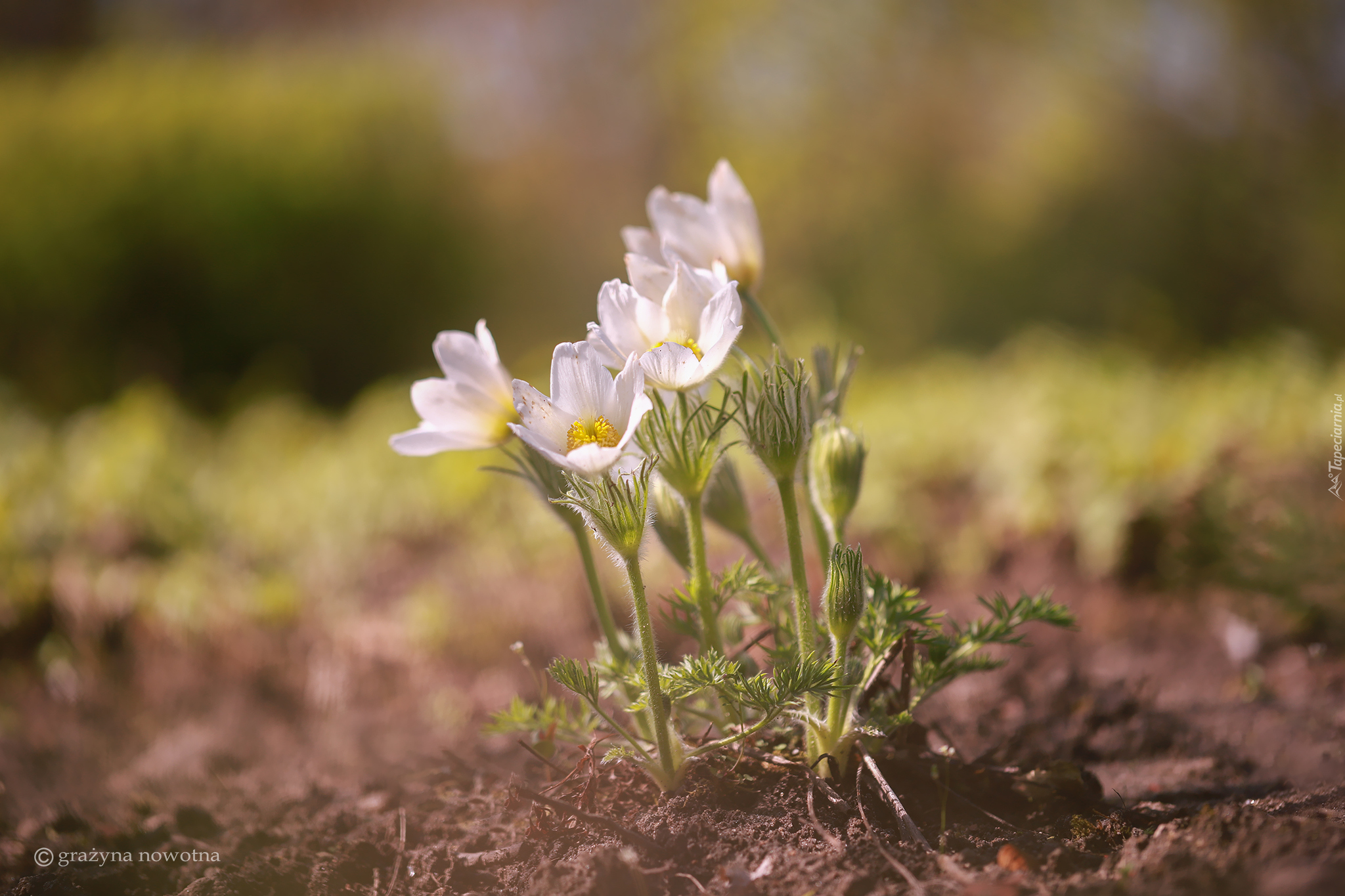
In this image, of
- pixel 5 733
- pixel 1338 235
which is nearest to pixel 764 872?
pixel 5 733

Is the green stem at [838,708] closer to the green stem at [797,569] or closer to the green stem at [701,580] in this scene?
the green stem at [797,569]

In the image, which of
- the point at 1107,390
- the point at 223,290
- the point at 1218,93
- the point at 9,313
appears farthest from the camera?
the point at 223,290

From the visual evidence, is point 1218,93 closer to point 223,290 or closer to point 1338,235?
point 1338,235

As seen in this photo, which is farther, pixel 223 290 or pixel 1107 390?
pixel 223 290

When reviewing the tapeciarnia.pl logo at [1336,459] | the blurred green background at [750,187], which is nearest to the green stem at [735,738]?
the tapeciarnia.pl logo at [1336,459]

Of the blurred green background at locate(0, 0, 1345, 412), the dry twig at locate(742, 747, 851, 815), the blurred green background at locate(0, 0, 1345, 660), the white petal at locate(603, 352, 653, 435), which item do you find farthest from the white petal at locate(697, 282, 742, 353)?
the blurred green background at locate(0, 0, 1345, 412)


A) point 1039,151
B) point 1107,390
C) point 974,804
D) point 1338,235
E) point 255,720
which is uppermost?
point 1039,151

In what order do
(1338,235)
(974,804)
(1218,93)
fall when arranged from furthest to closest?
(1218,93) < (1338,235) < (974,804)

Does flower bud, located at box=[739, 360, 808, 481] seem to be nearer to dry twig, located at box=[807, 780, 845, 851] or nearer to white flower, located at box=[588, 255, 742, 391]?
white flower, located at box=[588, 255, 742, 391]
